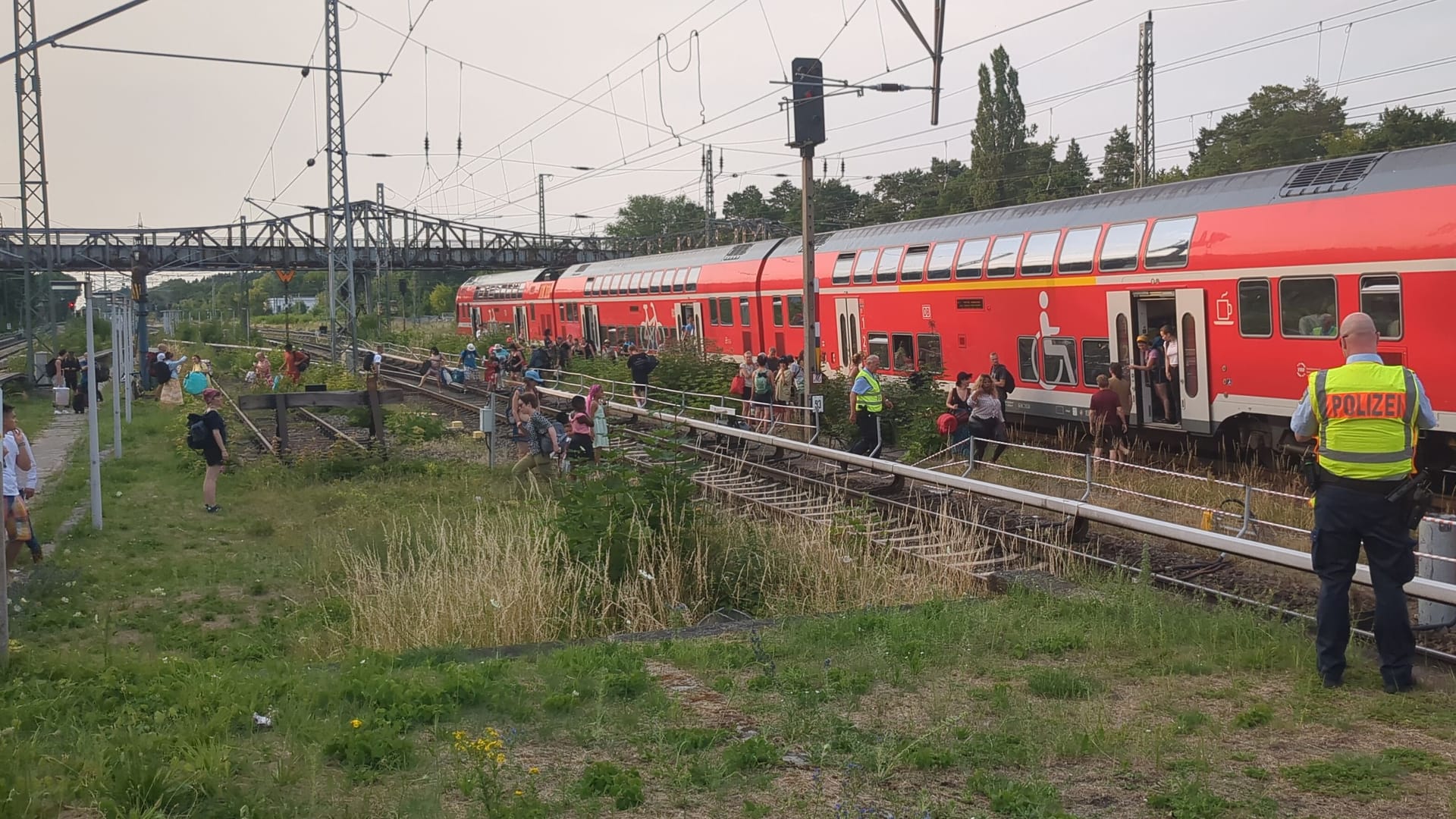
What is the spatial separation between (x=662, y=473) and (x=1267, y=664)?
5925 mm

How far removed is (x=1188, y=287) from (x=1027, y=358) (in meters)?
3.61

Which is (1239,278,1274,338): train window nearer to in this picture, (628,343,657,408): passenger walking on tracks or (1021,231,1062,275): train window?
(1021,231,1062,275): train window

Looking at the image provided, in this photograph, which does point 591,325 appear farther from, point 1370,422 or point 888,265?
point 1370,422

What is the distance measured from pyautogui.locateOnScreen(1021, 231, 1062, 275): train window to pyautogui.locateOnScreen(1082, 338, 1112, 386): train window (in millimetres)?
1366

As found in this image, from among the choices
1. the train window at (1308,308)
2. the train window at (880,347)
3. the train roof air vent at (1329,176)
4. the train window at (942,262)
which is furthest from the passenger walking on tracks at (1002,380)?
the train roof air vent at (1329,176)

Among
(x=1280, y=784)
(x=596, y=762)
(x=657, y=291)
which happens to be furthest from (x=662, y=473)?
(x=657, y=291)

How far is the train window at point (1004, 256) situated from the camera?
63.2 feet

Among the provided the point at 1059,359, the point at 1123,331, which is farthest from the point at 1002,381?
the point at 1123,331

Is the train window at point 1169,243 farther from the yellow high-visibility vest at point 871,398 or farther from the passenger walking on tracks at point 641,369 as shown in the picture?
the passenger walking on tracks at point 641,369

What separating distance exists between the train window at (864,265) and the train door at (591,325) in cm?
2007

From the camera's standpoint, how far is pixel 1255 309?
48.7 feet

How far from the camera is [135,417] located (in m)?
30.8

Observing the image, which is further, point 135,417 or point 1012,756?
point 135,417

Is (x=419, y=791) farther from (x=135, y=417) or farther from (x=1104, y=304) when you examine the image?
A: (x=135, y=417)
